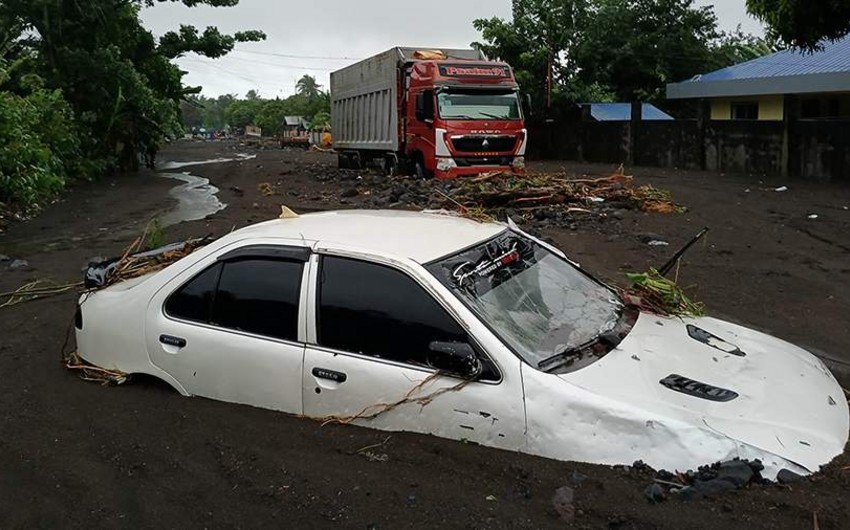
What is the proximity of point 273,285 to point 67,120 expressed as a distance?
23022mm

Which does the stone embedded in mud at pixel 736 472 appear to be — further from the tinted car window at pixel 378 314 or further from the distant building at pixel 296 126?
the distant building at pixel 296 126

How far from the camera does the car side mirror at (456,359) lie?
3.48 m

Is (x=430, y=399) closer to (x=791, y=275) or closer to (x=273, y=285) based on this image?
(x=273, y=285)

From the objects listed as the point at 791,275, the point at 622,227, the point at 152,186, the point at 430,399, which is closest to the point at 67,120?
the point at 152,186

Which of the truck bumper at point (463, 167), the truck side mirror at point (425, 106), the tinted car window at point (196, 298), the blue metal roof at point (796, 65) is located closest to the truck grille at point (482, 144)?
the truck bumper at point (463, 167)

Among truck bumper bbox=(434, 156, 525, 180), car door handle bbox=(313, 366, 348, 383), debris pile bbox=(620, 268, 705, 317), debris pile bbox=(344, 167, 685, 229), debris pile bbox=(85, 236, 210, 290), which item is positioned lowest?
car door handle bbox=(313, 366, 348, 383)

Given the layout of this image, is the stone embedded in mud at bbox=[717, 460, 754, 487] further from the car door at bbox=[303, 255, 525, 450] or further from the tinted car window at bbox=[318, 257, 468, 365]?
the tinted car window at bbox=[318, 257, 468, 365]

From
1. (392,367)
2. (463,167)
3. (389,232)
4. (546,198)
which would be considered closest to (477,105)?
(463,167)

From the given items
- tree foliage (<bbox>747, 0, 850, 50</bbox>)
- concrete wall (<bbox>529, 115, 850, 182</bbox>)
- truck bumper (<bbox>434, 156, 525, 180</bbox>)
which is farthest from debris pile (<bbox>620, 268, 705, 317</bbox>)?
concrete wall (<bbox>529, 115, 850, 182</bbox>)

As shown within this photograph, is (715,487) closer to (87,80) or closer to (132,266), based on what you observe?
(132,266)

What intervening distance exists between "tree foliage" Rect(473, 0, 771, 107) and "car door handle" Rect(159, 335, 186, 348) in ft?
108

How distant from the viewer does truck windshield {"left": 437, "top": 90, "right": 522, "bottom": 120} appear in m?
19.6

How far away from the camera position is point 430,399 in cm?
359

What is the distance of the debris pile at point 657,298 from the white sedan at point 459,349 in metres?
0.20
